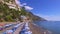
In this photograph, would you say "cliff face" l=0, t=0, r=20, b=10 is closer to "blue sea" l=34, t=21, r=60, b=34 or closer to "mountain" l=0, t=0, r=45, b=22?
"mountain" l=0, t=0, r=45, b=22

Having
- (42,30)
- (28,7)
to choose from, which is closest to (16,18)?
(28,7)

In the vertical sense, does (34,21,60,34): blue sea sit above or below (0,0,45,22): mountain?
below

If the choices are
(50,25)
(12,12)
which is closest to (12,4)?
(12,12)

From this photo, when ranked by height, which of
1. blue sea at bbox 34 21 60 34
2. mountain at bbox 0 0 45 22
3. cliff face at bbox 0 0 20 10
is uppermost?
cliff face at bbox 0 0 20 10

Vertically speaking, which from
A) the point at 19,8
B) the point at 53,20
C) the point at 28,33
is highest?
the point at 19,8

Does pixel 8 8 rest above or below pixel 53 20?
above

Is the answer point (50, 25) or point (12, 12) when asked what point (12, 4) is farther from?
point (50, 25)

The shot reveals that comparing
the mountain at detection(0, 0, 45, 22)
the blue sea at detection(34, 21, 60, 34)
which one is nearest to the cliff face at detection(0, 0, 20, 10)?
the mountain at detection(0, 0, 45, 22)

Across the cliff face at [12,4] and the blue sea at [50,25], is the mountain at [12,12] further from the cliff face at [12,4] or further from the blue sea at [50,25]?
the blue sea at [50,25]

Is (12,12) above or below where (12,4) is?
below

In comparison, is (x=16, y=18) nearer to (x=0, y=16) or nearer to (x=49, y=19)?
(x=0, y=16)

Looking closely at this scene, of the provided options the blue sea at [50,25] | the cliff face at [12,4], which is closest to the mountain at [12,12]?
the cliff face at [12,4]

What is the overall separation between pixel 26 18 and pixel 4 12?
0.32 m

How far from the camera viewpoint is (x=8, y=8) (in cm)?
225
